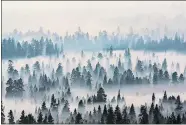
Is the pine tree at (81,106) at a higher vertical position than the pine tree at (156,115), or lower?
higher

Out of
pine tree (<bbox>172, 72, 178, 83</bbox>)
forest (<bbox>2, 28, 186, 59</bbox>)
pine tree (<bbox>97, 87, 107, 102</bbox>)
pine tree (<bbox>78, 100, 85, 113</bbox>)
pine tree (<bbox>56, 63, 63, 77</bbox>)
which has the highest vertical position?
forest (<bbox>2, 28, 186, 59</bbox>)

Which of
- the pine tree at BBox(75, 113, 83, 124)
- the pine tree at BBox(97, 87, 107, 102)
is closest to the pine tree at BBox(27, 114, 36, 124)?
the pine tree at BBox(75, 113, 83, 124)

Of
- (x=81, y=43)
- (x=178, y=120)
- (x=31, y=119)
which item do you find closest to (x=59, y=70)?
(x=81, y=43)

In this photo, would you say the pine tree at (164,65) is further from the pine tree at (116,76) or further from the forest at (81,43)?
the pine tree at (116,76)

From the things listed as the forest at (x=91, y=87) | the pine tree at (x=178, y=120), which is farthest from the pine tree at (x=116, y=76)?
the pine tree at (x=178, y=120)

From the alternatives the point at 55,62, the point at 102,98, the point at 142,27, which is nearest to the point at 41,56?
the point at 55,62

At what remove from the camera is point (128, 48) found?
6.42ft

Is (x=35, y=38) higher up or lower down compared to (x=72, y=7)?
lower down

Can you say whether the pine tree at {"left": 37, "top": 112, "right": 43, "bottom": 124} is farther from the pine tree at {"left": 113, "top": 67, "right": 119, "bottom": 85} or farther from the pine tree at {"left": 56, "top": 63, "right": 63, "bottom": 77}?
the pine tree at {"left": 113, "top": 67, "right": 119, "bottom": 85}

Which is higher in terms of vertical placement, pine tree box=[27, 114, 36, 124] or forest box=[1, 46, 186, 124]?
forest box=[1, 46, 186, 124]

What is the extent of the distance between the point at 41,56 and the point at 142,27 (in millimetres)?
530

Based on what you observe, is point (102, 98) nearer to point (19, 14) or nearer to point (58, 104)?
point (58, 104)

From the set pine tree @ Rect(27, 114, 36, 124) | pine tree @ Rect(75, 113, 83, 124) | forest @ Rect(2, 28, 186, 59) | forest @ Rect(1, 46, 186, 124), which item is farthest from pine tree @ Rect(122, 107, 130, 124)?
pine tree @ Rect(27, 114, 36, 124)

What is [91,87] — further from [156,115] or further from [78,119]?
[156,115]
